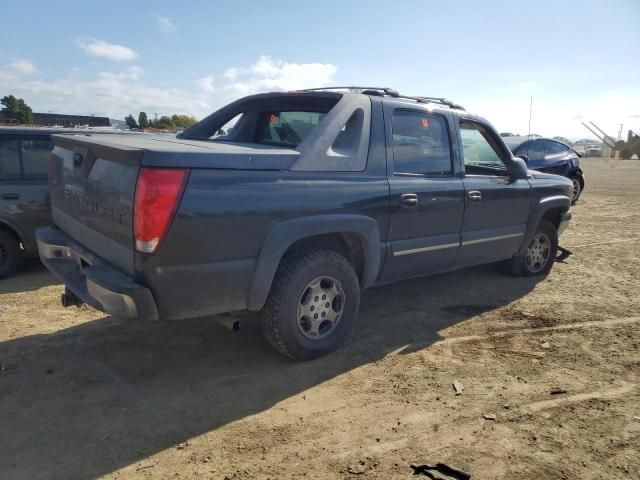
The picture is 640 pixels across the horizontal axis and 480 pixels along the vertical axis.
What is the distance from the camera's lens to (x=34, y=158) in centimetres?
545

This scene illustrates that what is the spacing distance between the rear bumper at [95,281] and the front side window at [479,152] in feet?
10.1

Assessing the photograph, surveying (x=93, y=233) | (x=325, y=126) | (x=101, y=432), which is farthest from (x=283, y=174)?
(x=101, y=432)

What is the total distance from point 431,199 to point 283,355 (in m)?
1.73

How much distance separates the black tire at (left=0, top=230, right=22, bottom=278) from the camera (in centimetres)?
537

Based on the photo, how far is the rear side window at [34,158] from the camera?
5406mm

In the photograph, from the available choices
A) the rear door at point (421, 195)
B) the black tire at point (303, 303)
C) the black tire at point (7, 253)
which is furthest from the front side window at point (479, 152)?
the black tire at point (7, 253)

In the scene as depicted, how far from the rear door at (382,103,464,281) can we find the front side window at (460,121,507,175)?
33 centimetres

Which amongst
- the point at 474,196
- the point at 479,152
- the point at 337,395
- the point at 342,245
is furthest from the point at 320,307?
the point at 479,152

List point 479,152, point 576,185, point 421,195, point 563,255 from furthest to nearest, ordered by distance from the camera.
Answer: point 576,185 < point 563,255 < point 479,152 < point 421,195

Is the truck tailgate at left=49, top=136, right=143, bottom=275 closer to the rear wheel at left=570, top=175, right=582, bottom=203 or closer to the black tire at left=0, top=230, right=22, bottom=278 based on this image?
the black tire at left=0, top=230, right=22, bottom=278

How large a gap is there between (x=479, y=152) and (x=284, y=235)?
2635 mm

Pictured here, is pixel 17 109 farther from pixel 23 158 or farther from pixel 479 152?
pixel 479 152

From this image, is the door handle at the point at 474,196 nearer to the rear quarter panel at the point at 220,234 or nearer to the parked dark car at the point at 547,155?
the rear quarter panel at the point at 220,234

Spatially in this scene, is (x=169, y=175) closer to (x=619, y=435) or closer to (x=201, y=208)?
(x=201, y=208)
